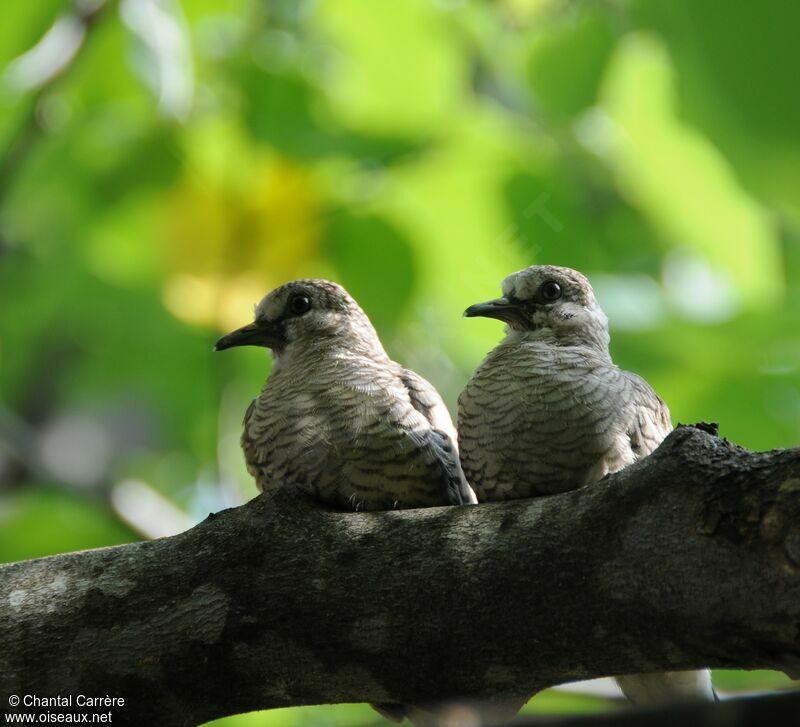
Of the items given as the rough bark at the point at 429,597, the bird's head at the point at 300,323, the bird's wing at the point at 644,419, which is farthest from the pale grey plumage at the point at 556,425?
the bird's head at the point at 300,323

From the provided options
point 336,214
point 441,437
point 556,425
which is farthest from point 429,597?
point 336,214

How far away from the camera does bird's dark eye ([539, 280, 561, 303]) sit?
160 inches

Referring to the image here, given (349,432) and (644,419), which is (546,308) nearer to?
(644,419)

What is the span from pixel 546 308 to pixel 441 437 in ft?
2.17

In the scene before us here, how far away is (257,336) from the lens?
14.1 ft

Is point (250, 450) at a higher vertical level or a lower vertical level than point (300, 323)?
lower

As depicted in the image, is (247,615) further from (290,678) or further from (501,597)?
(501,597)

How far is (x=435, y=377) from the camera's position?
5.78 metres

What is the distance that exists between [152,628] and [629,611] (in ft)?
4.08

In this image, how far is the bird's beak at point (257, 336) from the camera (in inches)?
168

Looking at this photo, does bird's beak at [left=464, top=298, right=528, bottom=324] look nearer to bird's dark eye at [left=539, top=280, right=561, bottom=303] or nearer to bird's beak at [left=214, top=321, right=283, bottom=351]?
bird's dark eye at [left=539, top=280, right=561, bottom=303]

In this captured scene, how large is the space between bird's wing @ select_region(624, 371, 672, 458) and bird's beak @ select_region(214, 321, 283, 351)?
4.48 ft

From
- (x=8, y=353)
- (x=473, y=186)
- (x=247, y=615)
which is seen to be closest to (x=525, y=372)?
(x=247, y=615)

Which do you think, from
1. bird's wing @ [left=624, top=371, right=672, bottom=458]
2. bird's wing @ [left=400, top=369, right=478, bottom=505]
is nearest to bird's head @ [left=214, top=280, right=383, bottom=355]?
bird's wing @ [left=400, top=369, right=478, bottom=505]
